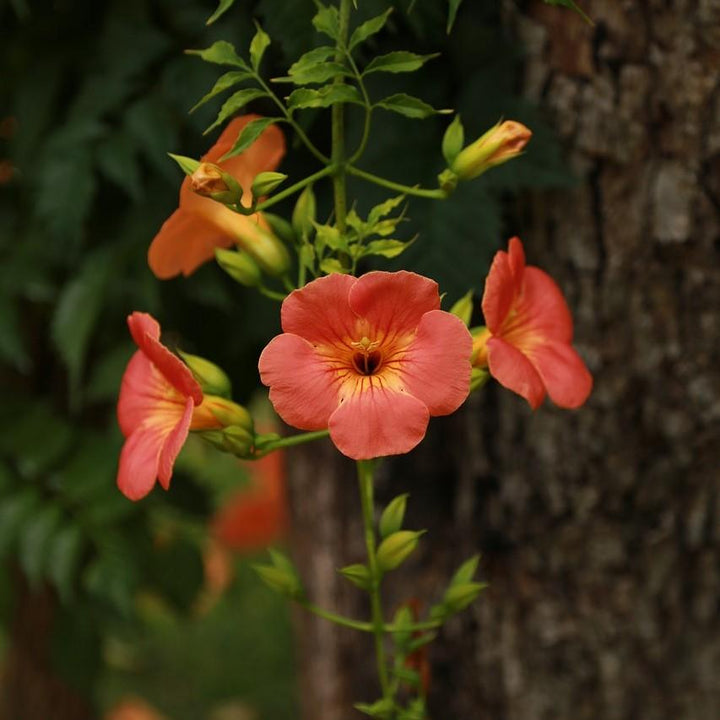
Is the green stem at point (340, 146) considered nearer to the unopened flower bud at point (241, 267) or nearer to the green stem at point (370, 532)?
the unopened flower bud at point (241, 267)

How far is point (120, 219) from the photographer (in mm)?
2344

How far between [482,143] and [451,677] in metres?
1.49

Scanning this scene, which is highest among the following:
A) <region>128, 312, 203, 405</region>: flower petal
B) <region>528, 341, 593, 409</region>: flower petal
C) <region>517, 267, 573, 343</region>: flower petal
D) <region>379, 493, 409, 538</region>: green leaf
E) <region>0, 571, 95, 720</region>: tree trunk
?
<region>128, 312, 203, 405</region>: flower petal

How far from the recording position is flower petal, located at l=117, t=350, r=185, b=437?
150 centimetres

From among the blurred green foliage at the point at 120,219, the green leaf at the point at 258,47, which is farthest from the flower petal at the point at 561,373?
the green leaf at the point at 258,47

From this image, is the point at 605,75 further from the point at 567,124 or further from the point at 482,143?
the point at 482,143

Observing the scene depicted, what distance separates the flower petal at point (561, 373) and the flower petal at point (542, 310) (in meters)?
0.02

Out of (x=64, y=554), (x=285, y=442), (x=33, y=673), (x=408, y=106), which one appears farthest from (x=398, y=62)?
(x=33, y=673)

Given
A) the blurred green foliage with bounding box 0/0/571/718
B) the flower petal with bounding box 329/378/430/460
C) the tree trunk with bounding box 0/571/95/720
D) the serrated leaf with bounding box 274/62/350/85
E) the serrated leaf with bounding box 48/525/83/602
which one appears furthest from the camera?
the tree trunk with bounding box 0/571/95/720

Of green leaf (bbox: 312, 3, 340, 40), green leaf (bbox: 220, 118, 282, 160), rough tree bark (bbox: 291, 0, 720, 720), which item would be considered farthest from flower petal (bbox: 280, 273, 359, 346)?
rough tree bark (bbox: 291, 0, 720, 720)

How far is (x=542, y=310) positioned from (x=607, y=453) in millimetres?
707

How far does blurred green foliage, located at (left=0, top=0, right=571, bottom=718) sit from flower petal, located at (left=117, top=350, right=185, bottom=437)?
0.48 metres

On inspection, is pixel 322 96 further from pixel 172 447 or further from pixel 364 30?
pixel 172 447

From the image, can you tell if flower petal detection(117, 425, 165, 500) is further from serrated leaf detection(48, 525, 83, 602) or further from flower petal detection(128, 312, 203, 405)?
serrated leaf detection(48, 525, 83, 602)
